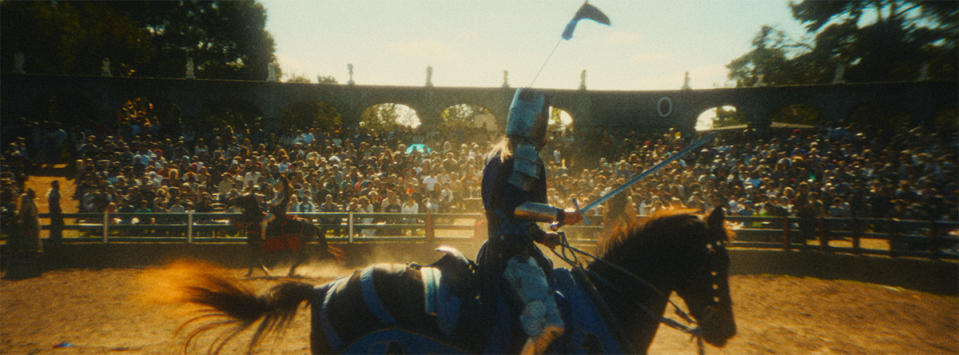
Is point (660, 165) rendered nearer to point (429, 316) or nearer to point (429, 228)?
point (429, 316)

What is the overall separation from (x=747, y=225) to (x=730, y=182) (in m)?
3.36

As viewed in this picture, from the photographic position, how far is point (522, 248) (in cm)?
310

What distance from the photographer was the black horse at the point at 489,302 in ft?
9.58

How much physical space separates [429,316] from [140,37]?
43191 mm

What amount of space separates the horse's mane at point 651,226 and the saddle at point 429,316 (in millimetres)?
596

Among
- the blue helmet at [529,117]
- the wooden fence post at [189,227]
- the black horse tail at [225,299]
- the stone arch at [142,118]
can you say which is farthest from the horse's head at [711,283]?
the stone arch at [142,118]

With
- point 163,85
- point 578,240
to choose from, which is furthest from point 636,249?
point 163,85

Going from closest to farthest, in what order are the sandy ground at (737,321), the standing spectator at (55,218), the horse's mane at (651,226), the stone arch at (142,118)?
1. the horse's mane at (651,226)
2. the sandy ground at (737,321)
3. the standing spectator at (55,218)
4. the stone arch at (142,118)

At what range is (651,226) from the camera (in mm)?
3363

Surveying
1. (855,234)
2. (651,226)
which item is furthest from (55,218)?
(855,234)

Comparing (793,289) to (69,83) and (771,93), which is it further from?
(69,83)

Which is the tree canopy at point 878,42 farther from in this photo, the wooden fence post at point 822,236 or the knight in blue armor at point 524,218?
the knight in blue armor at point 524,218

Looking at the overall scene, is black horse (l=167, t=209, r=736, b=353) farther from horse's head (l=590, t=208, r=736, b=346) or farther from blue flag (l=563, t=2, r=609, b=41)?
blue flag (l=563, t=2, r=609, b=41)

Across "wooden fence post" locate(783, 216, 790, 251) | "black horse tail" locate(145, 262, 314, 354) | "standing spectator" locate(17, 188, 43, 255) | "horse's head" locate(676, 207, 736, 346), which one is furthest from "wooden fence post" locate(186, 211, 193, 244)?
"wooden fence post" locate(783, 216, 790, 251)
